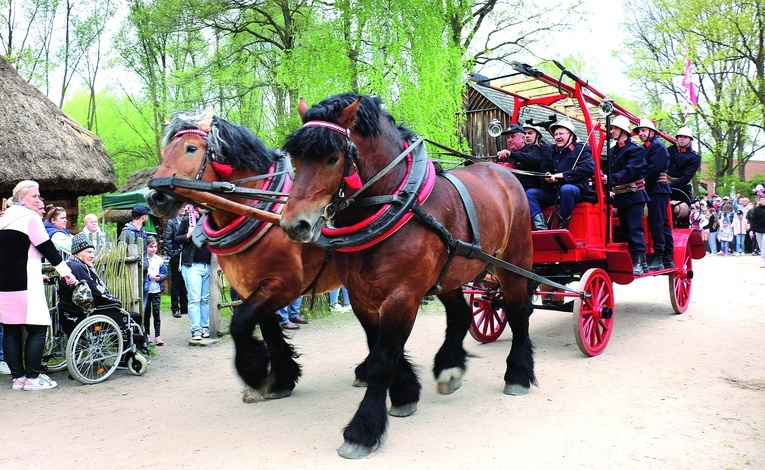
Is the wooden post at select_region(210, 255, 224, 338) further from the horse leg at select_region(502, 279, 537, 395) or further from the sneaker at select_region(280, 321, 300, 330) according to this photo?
the horse leg at select_region(502, 279, 537, 395)

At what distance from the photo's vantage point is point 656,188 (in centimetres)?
709

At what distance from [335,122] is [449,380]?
2.43m

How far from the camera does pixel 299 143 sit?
336 cm

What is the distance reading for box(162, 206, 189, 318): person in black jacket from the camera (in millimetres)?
8492

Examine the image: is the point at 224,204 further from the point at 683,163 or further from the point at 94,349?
the point at 683,163

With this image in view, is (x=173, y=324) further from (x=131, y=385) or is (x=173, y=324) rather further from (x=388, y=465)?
(x=388, y=465)

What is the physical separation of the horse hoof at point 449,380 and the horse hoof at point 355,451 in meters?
1.41

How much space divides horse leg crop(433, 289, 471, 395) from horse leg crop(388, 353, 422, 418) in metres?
0.55

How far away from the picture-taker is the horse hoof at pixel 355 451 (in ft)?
11.6

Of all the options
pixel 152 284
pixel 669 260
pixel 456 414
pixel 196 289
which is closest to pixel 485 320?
pixel 669 260

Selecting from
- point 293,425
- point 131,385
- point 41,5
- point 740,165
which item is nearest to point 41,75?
point 41,5

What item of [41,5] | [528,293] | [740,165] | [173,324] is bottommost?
[173,324]

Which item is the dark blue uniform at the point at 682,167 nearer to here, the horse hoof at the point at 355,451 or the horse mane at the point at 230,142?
the horse mane at the point at 230,142

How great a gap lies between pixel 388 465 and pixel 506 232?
2.18m
